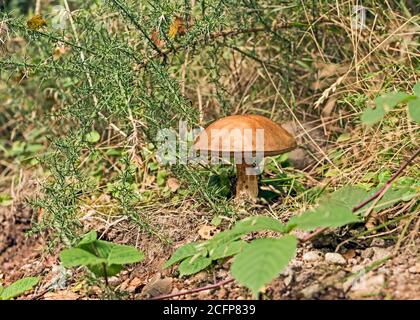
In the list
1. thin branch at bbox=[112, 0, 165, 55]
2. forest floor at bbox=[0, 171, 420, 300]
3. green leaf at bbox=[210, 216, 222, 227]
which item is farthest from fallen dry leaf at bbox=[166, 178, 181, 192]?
thin branch at bbox=[112, 0, 165, 55]

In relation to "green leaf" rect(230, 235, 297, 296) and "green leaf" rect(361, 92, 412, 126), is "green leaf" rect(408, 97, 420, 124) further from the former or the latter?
"green leaf" rect(230, 235, 297, 296)

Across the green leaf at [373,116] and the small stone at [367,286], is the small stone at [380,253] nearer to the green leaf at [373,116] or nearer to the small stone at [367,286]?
the small stone at [367,286]

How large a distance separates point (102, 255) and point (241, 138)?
2.44ft

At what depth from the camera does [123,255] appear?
218cm

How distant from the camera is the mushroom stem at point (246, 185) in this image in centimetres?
288

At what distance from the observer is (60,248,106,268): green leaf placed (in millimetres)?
2031

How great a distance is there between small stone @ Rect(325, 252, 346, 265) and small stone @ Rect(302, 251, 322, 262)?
0.11ft

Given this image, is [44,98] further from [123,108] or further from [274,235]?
[274,235]

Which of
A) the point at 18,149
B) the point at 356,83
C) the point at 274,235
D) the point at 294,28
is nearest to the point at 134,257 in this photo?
the point at 274,235

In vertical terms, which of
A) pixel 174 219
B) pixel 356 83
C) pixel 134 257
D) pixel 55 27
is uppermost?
pixel 55 27

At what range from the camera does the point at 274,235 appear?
2557mm

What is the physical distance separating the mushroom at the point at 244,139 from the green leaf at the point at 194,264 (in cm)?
52

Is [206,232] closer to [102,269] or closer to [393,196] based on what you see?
[102,269]
